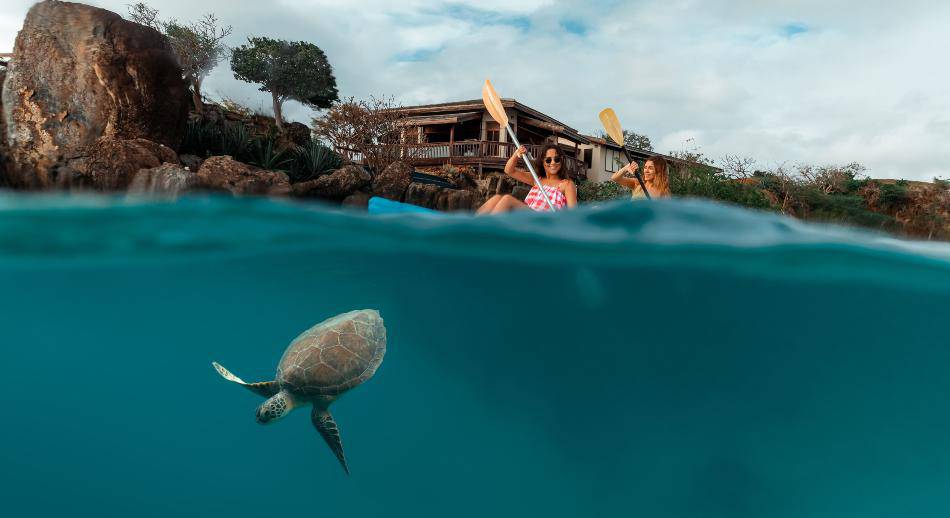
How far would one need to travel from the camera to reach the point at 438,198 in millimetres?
20344

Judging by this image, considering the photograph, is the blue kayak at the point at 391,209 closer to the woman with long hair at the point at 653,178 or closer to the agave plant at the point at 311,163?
the woman with long hair at the point at 653,178

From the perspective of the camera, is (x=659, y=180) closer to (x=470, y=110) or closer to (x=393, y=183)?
(x=393, y=183)

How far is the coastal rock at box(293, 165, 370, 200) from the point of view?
1530cm

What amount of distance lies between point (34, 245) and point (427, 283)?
7.18 metres

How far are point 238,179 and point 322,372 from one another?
8326 millimetres

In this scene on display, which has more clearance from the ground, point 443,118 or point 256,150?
point 443,118

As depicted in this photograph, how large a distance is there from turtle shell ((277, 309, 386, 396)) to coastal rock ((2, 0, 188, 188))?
10266 millimetres

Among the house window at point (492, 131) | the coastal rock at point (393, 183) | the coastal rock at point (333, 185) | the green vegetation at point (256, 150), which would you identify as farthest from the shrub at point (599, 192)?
the coastal rock at point (333, 185)

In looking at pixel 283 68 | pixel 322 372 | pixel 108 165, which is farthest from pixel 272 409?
pixel 283 68

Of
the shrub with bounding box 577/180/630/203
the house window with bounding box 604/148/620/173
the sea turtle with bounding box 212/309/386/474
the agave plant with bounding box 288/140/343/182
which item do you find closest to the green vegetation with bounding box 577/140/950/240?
the shrub with bounding box 577/180/630/203

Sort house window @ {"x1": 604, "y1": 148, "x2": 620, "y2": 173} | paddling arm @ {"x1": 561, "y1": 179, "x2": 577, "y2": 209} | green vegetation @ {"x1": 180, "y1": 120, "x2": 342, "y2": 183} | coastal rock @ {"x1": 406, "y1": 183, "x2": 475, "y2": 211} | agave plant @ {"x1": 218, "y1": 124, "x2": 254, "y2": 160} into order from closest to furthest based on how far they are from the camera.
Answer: paddling arm @ {"x1": 561, "y1": 179, "x2": 577, "y2": 209} < green vegetation @ {"x1": 180, "y1": 120, "x2": 342, "y2": 183} < agave plant @ {"x1": 218, "y1": 124, "x2": 254, "y2": 160} < coastal rock @ {"x1": 406, "y1": 183, "x2": 475, "y2": 211} < house window @ {"x1": 604, "y1": 148, "x2": 620, "y2": 173}

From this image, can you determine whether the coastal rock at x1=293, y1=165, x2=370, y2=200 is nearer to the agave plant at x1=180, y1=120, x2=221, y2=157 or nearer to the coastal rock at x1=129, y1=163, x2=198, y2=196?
the coastal rock at x1=129, y1=163, x2=198, y2=196

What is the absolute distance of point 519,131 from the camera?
117 ft

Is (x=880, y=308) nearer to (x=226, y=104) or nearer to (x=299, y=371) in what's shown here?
(x=299, y=371)
